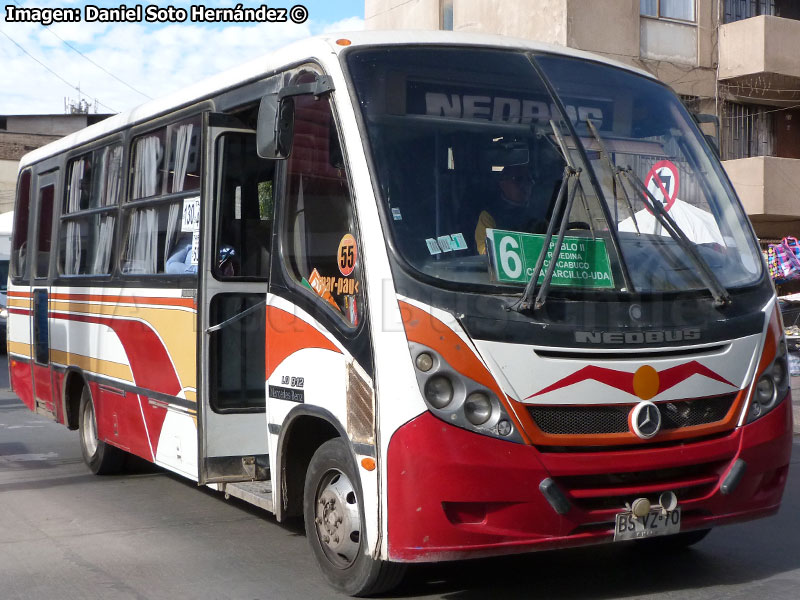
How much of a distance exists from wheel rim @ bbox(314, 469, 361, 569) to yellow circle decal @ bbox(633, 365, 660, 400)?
4.47 feet

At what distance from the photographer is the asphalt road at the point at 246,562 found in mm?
5441

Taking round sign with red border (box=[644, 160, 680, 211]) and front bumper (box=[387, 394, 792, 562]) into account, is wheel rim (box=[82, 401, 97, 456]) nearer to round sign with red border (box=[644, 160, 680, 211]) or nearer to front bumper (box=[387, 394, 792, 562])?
front bumper (box=[387, 394, 792, 562])

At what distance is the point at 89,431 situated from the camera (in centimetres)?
902

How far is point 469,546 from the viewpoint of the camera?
15.2ft

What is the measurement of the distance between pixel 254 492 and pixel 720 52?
18.7 metres

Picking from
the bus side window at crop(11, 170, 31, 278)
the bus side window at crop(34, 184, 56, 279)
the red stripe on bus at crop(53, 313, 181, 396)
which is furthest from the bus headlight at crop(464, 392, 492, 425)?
the bus side window at crop(11, 170, 31, 278)

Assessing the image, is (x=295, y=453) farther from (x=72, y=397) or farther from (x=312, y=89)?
(x=72, y=397)

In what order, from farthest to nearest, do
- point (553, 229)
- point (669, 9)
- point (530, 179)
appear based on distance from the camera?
point (669, 9) < point (530, 179) < point (553, 229)

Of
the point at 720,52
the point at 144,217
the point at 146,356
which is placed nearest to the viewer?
the point at 146,356

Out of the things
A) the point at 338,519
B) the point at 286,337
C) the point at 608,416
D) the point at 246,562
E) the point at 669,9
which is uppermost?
the point at 669,9

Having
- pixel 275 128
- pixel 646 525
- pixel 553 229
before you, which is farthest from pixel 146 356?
pixel 646 525

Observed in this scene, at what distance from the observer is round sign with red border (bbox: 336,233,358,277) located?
16.6 feet

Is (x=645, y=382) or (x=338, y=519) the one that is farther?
(x=338, y=519)

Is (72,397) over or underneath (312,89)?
underneath
